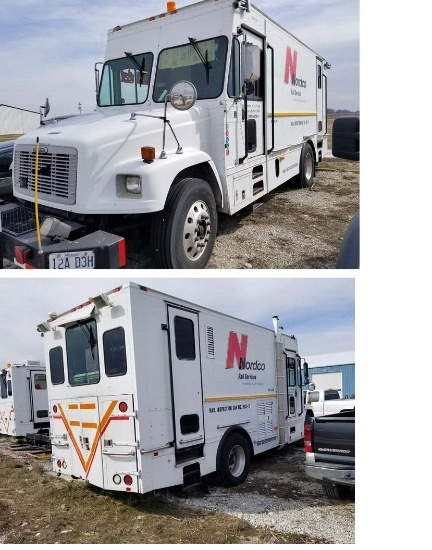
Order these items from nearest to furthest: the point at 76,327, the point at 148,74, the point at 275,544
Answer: the point at 275,544, the point at 76,327, the point at 148,74

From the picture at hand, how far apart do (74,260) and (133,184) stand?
0.91 metres

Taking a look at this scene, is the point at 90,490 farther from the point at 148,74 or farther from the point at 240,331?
the point at 148,74

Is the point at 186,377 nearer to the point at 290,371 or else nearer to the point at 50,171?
the point at 50,171

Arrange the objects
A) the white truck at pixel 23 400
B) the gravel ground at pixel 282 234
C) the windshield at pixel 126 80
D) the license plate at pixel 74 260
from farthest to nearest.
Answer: the white truck at pixel 23 400 < the windshield at pixel 126 80 < the gravel ground at pixel 282 234 < the license plate at pixel 74 260

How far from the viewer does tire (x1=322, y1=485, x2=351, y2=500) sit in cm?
489

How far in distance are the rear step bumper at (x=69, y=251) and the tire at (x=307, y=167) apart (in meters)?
6.03

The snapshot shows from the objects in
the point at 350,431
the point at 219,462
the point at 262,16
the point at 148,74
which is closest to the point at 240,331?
the point at 219,462

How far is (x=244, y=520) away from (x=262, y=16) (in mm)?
6105

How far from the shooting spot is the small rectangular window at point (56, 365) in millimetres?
5426

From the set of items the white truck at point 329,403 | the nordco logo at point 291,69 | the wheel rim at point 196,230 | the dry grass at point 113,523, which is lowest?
the white truck at point 329,403

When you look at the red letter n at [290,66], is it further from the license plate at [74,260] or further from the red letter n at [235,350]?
the license plate at [74,260]

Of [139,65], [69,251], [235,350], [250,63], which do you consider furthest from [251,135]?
[69,251]

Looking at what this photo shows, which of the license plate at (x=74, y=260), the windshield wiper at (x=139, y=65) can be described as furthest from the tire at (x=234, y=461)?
the windshield wiper at (x=139, y=65)

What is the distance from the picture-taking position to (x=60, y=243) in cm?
443
